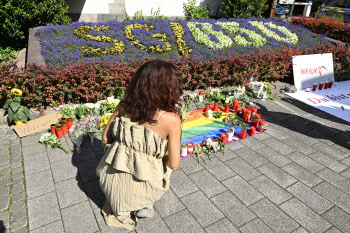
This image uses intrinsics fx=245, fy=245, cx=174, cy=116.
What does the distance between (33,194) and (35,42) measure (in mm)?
5275

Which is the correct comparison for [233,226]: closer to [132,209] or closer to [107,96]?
[132,209]

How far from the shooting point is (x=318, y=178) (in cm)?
377

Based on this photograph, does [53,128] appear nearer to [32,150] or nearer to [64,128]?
[64,128]

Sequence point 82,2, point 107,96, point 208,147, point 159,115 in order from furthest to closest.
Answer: point 82,2 < point 107,96 < point 208,147 < point 159,115

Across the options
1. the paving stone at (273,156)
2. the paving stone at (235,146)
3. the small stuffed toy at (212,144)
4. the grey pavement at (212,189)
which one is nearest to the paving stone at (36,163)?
the grey pavement at (212,189)

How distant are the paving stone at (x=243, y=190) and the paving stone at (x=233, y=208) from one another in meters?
0.09

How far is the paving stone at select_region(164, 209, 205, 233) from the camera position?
281 centimetres

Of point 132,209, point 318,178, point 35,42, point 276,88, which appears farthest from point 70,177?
point 276,88

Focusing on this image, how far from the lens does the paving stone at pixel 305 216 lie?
2.94m

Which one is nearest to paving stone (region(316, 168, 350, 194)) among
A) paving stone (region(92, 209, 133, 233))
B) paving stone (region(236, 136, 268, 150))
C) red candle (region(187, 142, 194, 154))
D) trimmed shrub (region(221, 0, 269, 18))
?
paving stone (region(236, 136, 268, 150))

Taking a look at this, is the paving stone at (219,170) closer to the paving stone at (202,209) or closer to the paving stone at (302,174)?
the paving stone at (202,209)

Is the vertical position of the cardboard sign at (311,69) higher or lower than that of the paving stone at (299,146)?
higher

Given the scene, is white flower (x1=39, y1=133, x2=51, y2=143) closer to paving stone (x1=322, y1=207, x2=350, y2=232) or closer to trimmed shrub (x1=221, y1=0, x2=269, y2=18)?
paving stone (x1=322, y1=207, x2=350, y2=232)

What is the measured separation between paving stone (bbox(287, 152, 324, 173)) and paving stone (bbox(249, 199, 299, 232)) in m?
1.23
